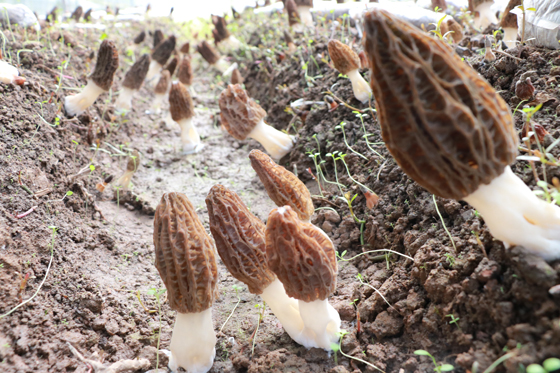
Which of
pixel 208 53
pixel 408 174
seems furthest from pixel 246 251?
pixel 208 53

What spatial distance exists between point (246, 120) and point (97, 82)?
1.64 meters

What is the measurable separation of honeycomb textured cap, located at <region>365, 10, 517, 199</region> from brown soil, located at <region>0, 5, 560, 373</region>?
466 mm

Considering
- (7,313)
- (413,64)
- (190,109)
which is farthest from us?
(190,109)

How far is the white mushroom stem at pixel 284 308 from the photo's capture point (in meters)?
2.18

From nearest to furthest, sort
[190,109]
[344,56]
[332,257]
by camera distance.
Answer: [332,257], [344,56], [190,109]

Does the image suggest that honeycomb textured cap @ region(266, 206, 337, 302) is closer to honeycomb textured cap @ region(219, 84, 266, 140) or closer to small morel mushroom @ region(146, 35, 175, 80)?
honeycomb textured cap @ region(219, 84, 266, 140)

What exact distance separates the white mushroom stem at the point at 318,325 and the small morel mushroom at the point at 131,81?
3968 millimetres

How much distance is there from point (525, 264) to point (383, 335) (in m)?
0.81

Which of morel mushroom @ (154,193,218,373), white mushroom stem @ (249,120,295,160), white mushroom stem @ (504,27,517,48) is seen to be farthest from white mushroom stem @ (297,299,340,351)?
white mushroom stem @ (504,27,517,48)

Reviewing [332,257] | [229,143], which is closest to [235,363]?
[332,257]

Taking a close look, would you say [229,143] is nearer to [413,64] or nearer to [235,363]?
[235,363]

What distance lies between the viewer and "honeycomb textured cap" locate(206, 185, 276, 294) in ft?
6.98

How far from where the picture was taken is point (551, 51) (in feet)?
8.67

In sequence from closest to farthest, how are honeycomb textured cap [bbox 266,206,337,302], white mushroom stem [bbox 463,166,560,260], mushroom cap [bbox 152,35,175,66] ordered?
1. white mushroom stem [bbox 463,166,560,260]
2. honeycomb textured cap [bbox 266,206,337,302]
3. mushroom cap [bbox 152,35,175,66]
